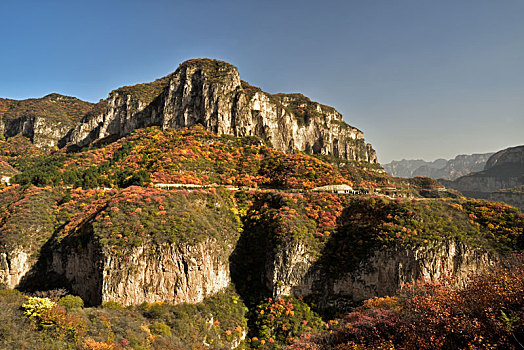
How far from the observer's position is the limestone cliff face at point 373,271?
117 ft

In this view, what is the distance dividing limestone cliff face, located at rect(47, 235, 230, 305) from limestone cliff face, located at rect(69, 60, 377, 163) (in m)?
63.9

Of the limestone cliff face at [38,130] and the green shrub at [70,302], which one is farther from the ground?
the limestone cliff face at [38,130]

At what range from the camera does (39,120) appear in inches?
5187

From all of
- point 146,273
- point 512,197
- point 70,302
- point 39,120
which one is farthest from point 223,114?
point 512,197

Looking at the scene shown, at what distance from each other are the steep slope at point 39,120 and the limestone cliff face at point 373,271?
497 ft

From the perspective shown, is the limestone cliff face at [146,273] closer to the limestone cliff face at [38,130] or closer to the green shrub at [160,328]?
the green shrub at [160,328]

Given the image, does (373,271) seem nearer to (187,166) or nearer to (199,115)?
(187,166)

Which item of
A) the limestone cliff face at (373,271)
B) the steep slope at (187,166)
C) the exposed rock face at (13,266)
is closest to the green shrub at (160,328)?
the limestone cliff face at (373,271)

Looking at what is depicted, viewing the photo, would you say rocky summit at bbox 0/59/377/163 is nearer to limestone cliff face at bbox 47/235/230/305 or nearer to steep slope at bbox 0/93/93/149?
steep slope at bbox 0/93/93/149

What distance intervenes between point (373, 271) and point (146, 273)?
32151 millimetres

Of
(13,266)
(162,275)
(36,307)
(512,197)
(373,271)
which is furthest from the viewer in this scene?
(512,197)

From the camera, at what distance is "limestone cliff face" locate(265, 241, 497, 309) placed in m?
35.6

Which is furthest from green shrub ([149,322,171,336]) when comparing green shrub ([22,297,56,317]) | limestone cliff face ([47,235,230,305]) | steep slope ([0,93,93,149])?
steep slope ([0,93,93,149])

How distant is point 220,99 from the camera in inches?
3681
